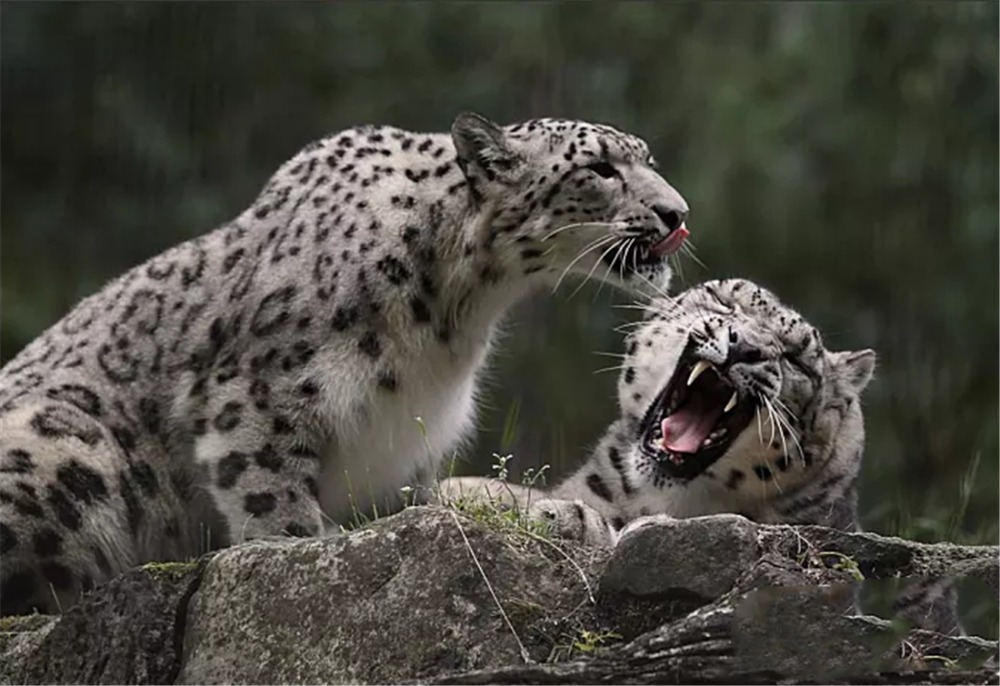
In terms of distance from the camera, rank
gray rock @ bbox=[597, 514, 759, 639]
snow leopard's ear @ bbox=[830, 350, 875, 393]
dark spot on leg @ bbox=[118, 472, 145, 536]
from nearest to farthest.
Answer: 1. gray rock @ bbox=[597, 514, 759, 639]
2. dark spot on leg @ bbox=[118, 472, 145, 536]
3. snow leopard's ear @ bbox=[830, 350, 875, 393]

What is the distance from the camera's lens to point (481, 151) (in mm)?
8727

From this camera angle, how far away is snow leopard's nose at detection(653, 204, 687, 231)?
8.58 m

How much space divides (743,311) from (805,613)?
2616 mm

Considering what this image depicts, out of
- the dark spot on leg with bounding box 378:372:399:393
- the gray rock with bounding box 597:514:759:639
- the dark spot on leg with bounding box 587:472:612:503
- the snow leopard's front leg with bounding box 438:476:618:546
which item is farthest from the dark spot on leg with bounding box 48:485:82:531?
the gray rock with bounding box 597:514:759:639

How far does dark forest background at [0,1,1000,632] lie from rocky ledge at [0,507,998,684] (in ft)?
27.4

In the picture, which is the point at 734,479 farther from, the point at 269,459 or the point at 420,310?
the point at 269,459

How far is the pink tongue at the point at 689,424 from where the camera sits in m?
8.18

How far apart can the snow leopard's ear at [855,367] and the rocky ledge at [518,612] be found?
6.21 ft

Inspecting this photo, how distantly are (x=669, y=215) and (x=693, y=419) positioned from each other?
0.84 metres

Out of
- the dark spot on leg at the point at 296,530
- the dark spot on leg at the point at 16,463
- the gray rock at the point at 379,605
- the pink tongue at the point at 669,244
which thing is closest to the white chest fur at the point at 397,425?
the dark spot on leg at the point at 296,530

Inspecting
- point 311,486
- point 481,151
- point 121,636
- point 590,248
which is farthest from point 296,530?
point 481,151

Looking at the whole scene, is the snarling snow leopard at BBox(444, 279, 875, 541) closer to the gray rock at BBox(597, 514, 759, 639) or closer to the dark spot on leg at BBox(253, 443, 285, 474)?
the dark spot on leg at BBox(253, 443, 285, 474)

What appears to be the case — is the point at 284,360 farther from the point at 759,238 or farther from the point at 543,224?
the point at 759,238

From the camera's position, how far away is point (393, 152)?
29.4 feet
